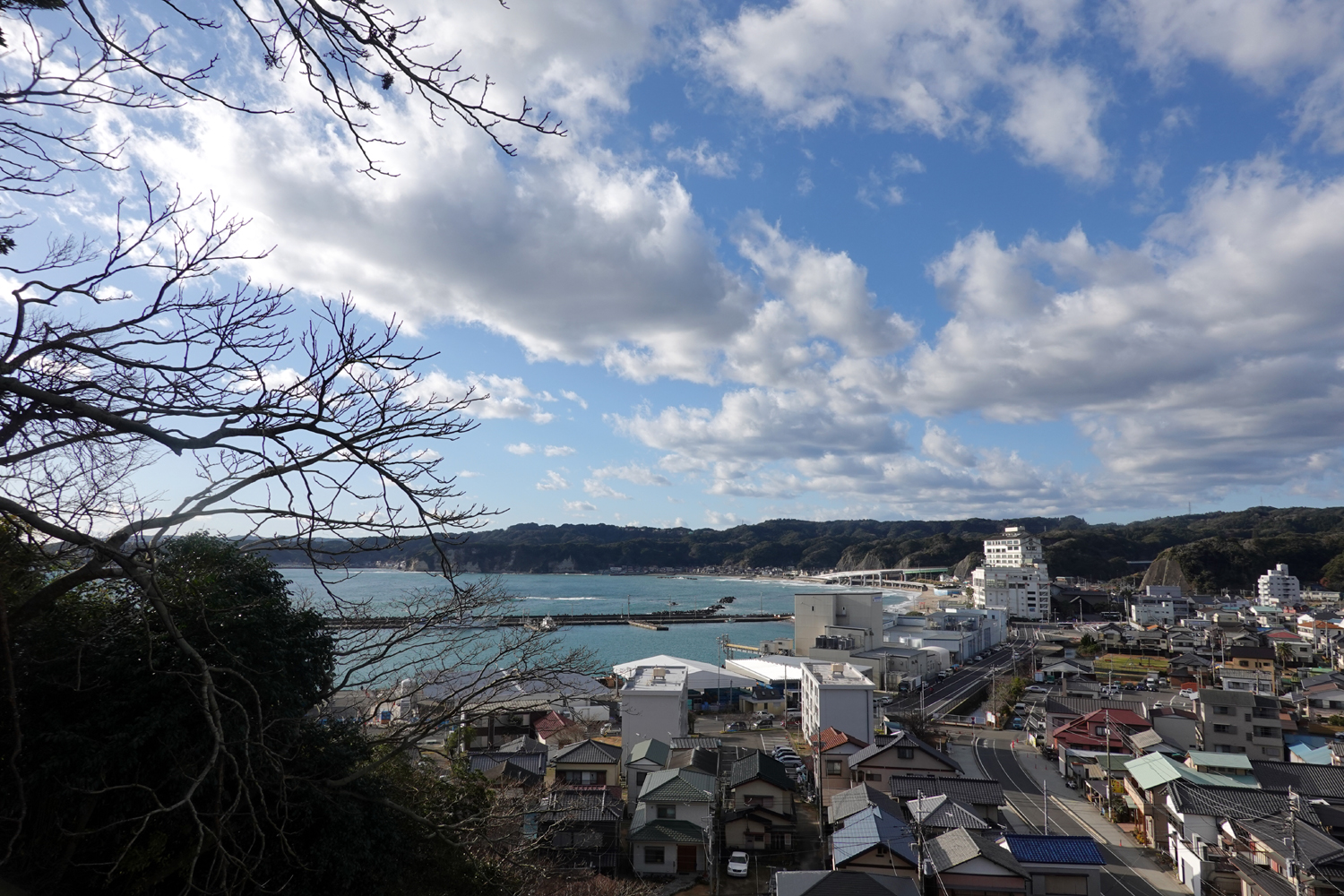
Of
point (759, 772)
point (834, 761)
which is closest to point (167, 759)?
point (759, 772)

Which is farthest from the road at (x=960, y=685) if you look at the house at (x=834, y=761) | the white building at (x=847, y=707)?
the house at (x=834, y=761)

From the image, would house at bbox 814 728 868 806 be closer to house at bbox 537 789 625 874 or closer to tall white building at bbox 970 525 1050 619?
house at bbox 537 789 625 874

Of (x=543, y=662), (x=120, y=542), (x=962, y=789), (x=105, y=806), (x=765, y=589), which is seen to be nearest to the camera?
(x=120, y=542)

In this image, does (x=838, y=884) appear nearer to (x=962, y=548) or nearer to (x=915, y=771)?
(x=915, y=771)

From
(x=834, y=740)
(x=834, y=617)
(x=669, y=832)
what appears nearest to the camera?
(x=669, y=832)

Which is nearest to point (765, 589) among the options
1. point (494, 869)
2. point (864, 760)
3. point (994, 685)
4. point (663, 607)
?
point (663, 607)

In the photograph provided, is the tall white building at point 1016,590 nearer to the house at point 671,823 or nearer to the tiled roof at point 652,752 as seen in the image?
the tiled roof at point 652,752

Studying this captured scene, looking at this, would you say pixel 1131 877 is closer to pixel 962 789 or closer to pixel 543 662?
pixel 962 789
